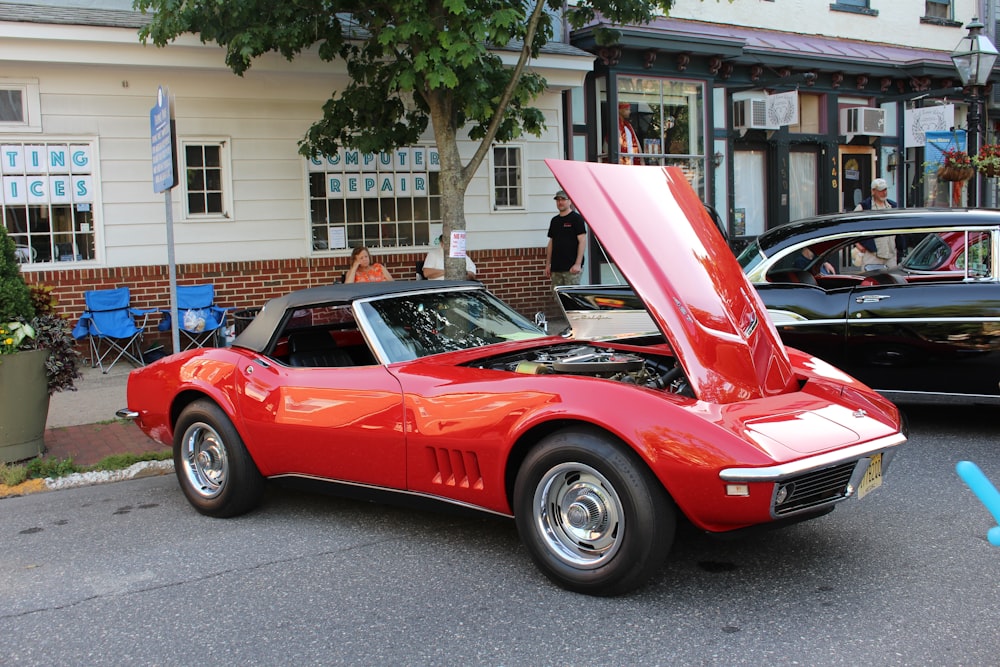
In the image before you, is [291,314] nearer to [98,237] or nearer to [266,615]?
[266,615]

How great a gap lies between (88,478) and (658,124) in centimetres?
1070

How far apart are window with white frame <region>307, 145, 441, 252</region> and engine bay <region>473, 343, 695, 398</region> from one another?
709 centimetres

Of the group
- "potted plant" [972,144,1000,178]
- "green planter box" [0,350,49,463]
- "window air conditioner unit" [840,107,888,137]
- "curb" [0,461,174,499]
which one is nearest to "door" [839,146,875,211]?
"window air conditioner unit" [840,107,888,137]

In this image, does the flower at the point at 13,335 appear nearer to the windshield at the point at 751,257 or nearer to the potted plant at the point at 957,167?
the windshield at the point at 751,257

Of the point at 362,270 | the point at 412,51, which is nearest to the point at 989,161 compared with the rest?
the point at 412,51

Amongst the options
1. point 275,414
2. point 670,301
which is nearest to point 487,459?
point 670,301

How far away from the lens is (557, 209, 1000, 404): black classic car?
655 centimetres

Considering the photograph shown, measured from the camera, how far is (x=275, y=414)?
5.04 metres

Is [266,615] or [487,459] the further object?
[487,459]

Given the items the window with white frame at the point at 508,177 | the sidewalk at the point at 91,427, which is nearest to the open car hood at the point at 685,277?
the sidewalk at the point at 91,427

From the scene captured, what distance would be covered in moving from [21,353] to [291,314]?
244 cm

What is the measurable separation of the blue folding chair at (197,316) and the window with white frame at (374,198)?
5.46 feet

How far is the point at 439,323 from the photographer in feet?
17.4

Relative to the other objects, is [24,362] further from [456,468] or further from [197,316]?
[197,316]
